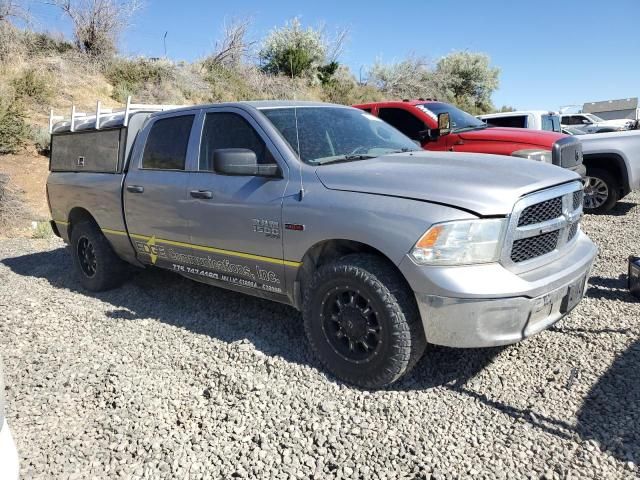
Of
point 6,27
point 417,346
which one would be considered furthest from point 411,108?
point 6,27

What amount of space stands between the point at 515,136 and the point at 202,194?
16.4 ft

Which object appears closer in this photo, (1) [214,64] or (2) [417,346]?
(2) [417,346]

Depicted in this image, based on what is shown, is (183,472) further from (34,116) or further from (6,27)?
(6,27)

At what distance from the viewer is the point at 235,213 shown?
376cm

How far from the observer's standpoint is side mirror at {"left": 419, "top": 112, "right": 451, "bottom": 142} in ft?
21.7

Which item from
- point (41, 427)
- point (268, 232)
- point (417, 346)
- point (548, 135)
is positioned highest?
point (548, 135)

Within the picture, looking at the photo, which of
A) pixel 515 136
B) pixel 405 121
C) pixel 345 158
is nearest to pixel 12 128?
pixel 405 121

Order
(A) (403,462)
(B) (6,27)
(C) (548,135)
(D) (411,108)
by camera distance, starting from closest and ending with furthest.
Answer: (A) (403,462) → (C) (548,135) → (D) (411,108) → (B) (6,27)

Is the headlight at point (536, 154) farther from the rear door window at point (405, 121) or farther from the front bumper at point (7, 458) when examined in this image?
the front bumper at point (7, 458)

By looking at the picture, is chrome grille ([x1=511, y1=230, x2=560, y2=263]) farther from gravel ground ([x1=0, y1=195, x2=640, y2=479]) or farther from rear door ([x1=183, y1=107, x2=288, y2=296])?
rear door ([x1=183, y1=107, x2=288, y2=296])

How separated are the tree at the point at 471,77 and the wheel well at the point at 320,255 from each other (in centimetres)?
3055

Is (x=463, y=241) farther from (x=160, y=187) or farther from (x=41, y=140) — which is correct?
(x=41, y=140)

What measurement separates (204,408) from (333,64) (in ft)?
83.8

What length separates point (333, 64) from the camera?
26.5 metres
